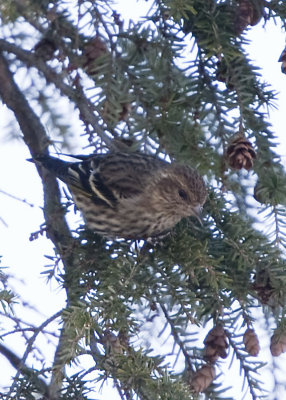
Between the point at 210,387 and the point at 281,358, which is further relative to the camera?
the point at 281,358

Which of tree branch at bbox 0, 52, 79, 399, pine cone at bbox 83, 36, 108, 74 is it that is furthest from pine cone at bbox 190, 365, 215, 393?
pine cone at bbox 83, 36, 108, 74

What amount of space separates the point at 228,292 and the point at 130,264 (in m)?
0.30

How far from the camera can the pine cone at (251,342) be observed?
7.41 feet

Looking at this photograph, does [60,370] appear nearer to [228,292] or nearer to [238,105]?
[228,292]

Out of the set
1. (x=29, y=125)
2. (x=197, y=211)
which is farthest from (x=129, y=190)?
(x=197, y=211)

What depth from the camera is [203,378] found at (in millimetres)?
2193

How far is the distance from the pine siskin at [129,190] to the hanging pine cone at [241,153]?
1.21 feet

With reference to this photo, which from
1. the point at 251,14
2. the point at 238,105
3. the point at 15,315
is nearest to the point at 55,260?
the point at 15,315

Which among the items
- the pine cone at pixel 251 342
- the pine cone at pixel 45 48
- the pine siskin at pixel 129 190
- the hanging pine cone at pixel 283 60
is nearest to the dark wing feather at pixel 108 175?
the pine siskin at pixel 129 190

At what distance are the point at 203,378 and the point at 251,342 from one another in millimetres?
172

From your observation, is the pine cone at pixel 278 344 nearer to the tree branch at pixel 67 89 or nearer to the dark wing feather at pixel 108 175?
the tree branch at pixel 67 89

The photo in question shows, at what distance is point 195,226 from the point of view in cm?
267

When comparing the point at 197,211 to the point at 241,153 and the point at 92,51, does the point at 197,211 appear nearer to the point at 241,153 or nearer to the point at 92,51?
the point at 241,153

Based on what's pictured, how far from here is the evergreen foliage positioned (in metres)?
2.14
